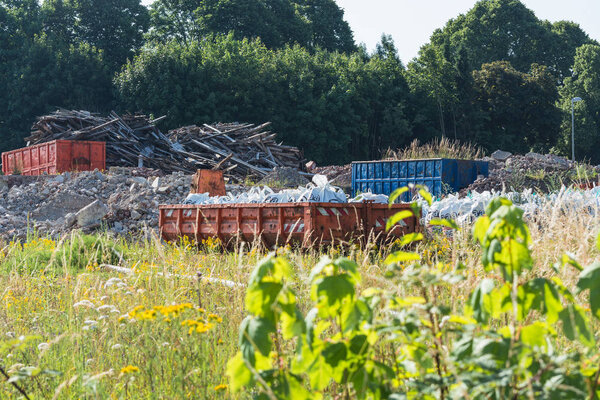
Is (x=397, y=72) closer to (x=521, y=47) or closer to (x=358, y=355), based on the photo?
(x=521, y=47)

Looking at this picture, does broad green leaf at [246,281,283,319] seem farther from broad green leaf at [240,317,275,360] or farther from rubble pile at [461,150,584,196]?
rubble pile at [461,150,584,196]

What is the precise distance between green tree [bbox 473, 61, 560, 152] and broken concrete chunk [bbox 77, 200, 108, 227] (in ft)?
122

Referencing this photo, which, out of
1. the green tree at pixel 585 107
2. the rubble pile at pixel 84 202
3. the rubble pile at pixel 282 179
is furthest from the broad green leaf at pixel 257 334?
the green tree at pixel 585 107

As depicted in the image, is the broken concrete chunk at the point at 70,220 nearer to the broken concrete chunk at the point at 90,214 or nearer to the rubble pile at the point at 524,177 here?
the broken concrete chunk at the point at 90,214

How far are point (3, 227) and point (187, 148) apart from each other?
1515 centimetres

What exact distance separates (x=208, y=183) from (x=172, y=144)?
50.8 ft

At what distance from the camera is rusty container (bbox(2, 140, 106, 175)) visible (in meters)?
22.8

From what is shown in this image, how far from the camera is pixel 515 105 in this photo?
1827 inches

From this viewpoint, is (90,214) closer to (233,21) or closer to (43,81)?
(43,81)

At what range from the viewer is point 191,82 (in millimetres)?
37812

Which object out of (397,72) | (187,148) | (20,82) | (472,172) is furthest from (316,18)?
(472,172)

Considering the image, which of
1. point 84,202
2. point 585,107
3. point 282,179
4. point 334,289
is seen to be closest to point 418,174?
point 282,179

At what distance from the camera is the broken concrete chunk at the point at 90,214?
13.9 meters

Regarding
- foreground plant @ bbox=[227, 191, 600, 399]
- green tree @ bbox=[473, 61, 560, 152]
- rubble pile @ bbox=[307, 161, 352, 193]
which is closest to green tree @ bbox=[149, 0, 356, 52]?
green tree @ bbox=[473, 61, 560, 152]
